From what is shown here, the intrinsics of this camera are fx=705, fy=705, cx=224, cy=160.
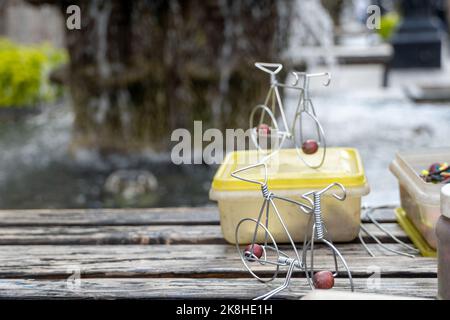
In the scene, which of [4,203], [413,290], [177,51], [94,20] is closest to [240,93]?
[177,51]

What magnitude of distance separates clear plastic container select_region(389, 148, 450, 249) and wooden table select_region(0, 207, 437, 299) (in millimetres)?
87

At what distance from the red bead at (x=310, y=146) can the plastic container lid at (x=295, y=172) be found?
1.7 inches

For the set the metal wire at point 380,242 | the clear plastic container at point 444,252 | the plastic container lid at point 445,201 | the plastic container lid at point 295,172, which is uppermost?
the plastic container lid at point 445,201

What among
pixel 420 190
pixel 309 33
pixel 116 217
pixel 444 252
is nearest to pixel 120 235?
pixel 116 217

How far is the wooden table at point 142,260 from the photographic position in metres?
1.74

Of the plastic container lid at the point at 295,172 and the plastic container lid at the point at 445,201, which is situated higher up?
the plastic container lid at the point at 445,201

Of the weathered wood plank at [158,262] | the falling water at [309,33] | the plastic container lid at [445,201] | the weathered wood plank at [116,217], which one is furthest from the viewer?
the falling water at [309,33]

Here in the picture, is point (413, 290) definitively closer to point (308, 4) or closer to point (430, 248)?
point (430, 248)

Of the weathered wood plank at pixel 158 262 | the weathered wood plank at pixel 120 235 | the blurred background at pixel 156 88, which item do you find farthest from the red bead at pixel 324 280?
the blurred background at pixel 156 88

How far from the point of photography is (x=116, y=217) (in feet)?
8.16

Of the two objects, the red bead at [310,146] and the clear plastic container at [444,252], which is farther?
the red bead at [310,146]

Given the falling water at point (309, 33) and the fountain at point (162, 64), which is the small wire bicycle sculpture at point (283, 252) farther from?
the falling water at point (309, 33)

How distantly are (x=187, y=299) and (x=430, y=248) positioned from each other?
2.49ft

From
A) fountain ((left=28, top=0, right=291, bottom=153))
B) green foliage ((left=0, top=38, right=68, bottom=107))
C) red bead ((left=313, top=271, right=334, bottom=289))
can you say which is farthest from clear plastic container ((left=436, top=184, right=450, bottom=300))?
green foliage ((left=0, top=38, right=68, bottom=107))
